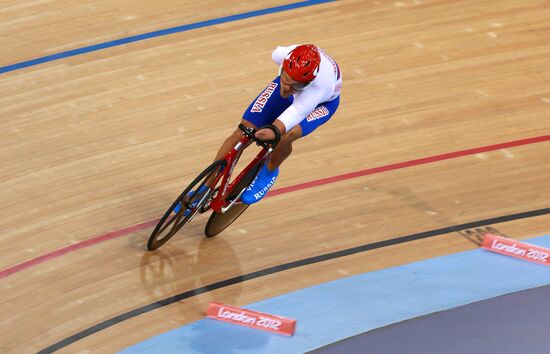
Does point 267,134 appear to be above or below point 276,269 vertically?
above

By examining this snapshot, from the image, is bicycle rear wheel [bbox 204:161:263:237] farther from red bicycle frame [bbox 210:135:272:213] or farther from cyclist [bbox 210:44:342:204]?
cyclist [bbox 210:44:342:204]

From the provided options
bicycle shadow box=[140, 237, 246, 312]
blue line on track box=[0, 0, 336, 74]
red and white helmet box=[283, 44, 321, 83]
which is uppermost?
red and white helmet box=[283, 44, 321, 83]

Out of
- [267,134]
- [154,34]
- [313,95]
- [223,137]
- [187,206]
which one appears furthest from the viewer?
[154,34]

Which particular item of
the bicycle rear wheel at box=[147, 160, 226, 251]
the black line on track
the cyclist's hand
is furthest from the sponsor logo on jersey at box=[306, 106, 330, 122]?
the black line on track

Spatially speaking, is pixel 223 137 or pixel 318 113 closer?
pixel 318 113

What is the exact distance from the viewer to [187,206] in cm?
482

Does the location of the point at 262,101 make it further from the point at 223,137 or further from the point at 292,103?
the point at 223,137

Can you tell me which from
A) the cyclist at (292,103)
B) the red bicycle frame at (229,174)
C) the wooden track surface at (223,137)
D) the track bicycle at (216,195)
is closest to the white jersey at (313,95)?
the cyclist at (292,103)

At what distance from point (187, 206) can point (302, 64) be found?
0.93m

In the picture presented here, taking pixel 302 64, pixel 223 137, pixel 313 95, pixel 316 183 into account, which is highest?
pixel 302 64

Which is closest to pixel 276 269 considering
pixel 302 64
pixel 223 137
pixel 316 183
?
pixel 316 183

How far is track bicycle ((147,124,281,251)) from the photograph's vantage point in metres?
4.77

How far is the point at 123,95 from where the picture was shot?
646cm

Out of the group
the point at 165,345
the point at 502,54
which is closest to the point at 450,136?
the point at 502,54
